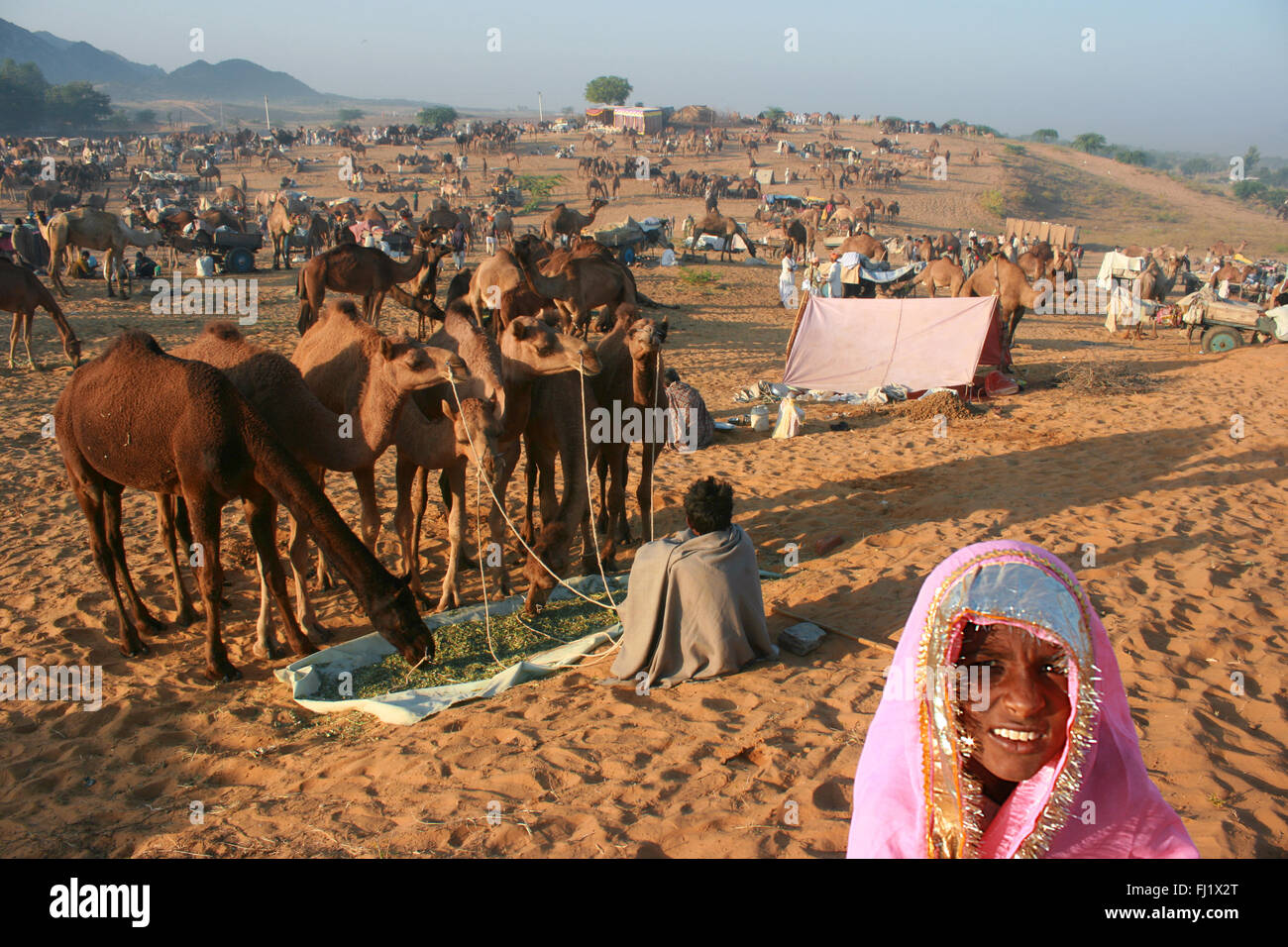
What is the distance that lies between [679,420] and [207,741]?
759cm

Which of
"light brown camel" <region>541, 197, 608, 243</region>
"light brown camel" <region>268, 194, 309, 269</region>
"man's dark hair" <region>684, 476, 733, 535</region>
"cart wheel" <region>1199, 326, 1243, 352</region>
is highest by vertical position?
"light brown camel" <region>541, 197, 608, 243</region>

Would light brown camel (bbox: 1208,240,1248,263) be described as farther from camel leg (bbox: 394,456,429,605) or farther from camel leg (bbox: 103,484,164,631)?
camel leg (bbox: 103,484,164,631)

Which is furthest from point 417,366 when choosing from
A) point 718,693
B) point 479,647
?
point 718,693

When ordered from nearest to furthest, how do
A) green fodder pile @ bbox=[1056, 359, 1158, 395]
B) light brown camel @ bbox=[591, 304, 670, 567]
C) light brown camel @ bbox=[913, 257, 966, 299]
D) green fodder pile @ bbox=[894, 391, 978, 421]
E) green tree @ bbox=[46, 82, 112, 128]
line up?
1. light brown camel @ bbox=[591, 304, 670, 567]
2. green fodder pile @ bbox=[894, 391, 978, 421]
3. green fodder pile @ bbox=[1056, 359, 1158, 395]
4. light brown camel @ bbox=[913, 257, 966, 299]
5. green tree @ bbox=[46, 82, 112, 128]

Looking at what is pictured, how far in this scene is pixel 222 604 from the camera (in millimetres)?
7031

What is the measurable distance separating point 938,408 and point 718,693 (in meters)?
9.41

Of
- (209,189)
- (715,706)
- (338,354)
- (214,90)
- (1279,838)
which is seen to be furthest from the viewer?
(214,90)

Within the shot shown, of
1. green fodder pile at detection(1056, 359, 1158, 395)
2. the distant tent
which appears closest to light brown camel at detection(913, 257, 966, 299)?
green fodder pile at detection(1056, 359, 1158, 395)

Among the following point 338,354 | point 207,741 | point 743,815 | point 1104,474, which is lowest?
point 207,741

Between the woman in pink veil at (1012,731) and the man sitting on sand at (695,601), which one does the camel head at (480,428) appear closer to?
the man sitting on sand at (695,601)

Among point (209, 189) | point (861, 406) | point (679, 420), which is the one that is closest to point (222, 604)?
point (679, 420)

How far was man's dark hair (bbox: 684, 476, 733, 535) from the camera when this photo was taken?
5.39 metres

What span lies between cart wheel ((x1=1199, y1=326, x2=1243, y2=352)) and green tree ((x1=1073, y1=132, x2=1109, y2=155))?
308ft

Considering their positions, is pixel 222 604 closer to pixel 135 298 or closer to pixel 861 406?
pixel 861 406
